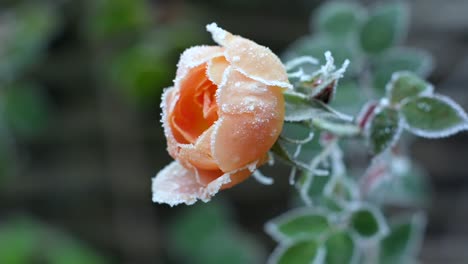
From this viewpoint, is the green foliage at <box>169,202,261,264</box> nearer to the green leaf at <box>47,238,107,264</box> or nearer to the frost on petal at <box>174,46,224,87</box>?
the green leaf at <box>47,238,107,264</box>

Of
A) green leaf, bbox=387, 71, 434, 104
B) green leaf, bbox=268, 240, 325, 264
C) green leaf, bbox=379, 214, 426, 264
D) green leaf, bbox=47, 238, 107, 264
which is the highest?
green leaf, bbox=47, 238, 107, 264

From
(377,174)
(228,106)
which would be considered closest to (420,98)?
(377,174)

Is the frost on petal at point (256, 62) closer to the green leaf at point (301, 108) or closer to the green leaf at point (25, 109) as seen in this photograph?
the green leaf at point (301, 108)

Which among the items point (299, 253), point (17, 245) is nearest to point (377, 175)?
point (299, 253)

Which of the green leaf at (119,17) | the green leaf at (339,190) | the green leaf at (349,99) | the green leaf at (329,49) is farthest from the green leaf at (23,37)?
the green leaf at (339,190)

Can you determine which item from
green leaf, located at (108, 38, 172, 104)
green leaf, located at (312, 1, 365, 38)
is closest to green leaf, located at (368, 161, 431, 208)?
green leaf, located at (312, 1, 365, 38)

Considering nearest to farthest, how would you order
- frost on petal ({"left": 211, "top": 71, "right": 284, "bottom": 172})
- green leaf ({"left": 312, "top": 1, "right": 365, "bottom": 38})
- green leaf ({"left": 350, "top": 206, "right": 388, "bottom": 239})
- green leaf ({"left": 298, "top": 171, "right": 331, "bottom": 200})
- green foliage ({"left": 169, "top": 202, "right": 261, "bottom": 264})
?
1. frost on petal ({"left": 211, "top": 71, "right": 284, "bottom": 172})
2. green leaf ({"left": 350, "top": 206, "right": 388, "bottom": 239})
3. green leaf ({"left": 298, "top": 171, "right": 331, "bottom": 200})
4. green leaf ({"left": 312, "top": 1, "right": 365, "bottom": 38})
5. green foliage ({"left": 169, "top": 202, "right": 261, "bottom": 264})

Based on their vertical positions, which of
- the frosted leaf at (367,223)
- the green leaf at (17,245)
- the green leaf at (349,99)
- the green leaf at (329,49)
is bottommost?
the frosted leaf at (367,223)

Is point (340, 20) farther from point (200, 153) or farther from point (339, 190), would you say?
point (200, 153)
